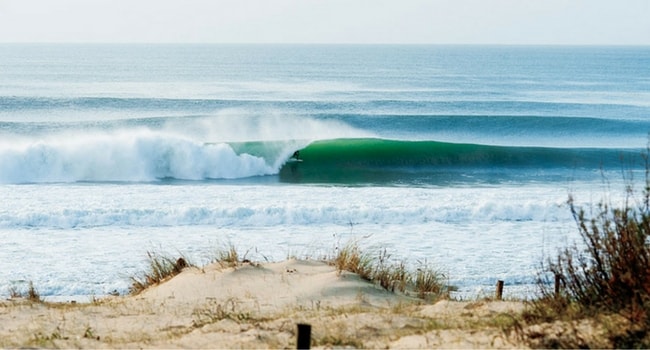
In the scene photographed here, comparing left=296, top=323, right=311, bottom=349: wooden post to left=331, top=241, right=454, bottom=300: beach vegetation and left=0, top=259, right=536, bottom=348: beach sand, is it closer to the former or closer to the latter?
left=0, top=259, right=536, bottom=348: beach sand

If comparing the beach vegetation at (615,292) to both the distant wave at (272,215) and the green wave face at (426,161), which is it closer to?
the distant wave at (272,215)

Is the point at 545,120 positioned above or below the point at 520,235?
above

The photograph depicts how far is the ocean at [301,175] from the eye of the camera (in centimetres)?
1210

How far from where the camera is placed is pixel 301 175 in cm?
2267

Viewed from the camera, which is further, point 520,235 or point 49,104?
point 49,104

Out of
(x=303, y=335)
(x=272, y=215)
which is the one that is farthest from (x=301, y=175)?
(x=303, y=335)

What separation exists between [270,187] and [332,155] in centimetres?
685

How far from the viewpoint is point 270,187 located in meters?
19.3

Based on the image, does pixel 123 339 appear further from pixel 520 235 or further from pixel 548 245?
pixel 520 235

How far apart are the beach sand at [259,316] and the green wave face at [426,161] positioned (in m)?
13.3

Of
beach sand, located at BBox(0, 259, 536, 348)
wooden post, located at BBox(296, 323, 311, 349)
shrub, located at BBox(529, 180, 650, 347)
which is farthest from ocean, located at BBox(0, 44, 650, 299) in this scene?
wooden post, located at BBox(296, 323, 311, 349)

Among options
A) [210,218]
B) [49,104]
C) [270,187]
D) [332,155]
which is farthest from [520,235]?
[49,104]

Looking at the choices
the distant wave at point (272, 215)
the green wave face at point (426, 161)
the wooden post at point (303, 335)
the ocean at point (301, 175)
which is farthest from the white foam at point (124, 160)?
the wooden post at point (303, 335)

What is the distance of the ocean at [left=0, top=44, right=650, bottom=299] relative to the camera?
39.7 feet
